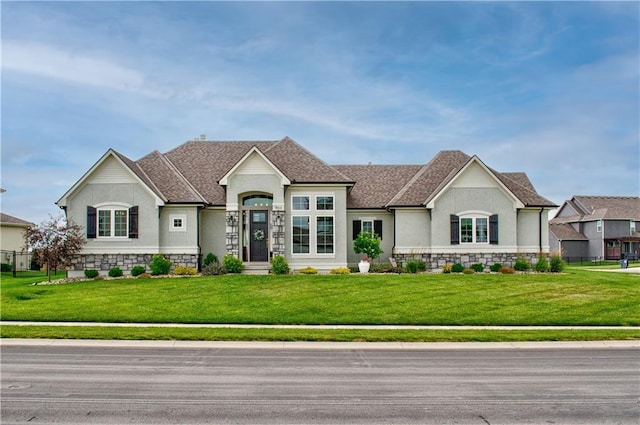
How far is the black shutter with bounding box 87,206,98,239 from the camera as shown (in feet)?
101

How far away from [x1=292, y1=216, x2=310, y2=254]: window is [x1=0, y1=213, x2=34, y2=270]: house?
83.1 feet

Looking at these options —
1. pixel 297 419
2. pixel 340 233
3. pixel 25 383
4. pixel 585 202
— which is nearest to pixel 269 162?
pixel 340 233

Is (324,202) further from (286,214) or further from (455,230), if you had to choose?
(455,230)

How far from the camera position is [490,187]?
3238 centimetres

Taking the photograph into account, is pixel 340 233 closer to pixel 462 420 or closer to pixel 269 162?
pixel 269 162

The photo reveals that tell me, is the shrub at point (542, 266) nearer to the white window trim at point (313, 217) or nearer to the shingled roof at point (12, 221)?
the white window trim at point (313, 217)

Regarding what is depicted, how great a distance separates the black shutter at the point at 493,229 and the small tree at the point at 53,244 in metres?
22.8

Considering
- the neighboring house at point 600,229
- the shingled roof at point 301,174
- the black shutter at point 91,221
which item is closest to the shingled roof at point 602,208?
the neighboring house at point 600,229

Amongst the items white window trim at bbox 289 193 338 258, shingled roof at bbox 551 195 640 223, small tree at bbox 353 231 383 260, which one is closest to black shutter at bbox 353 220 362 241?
small tree at bbox 353 231 383 260

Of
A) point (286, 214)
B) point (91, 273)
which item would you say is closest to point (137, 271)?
point (91, 273)

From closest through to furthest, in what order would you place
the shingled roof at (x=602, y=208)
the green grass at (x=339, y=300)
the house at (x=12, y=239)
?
the green grass at (x=339, y=300)
the house at (x=12, y=239)
the shingled roof at (x=602, y=208)

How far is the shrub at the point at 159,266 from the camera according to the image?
97.4 feet

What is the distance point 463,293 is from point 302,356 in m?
11.6

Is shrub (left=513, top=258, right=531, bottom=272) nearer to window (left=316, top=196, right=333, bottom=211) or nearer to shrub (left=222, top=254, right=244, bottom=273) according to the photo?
window (left=316, top=196, right=333, bottom=211)
